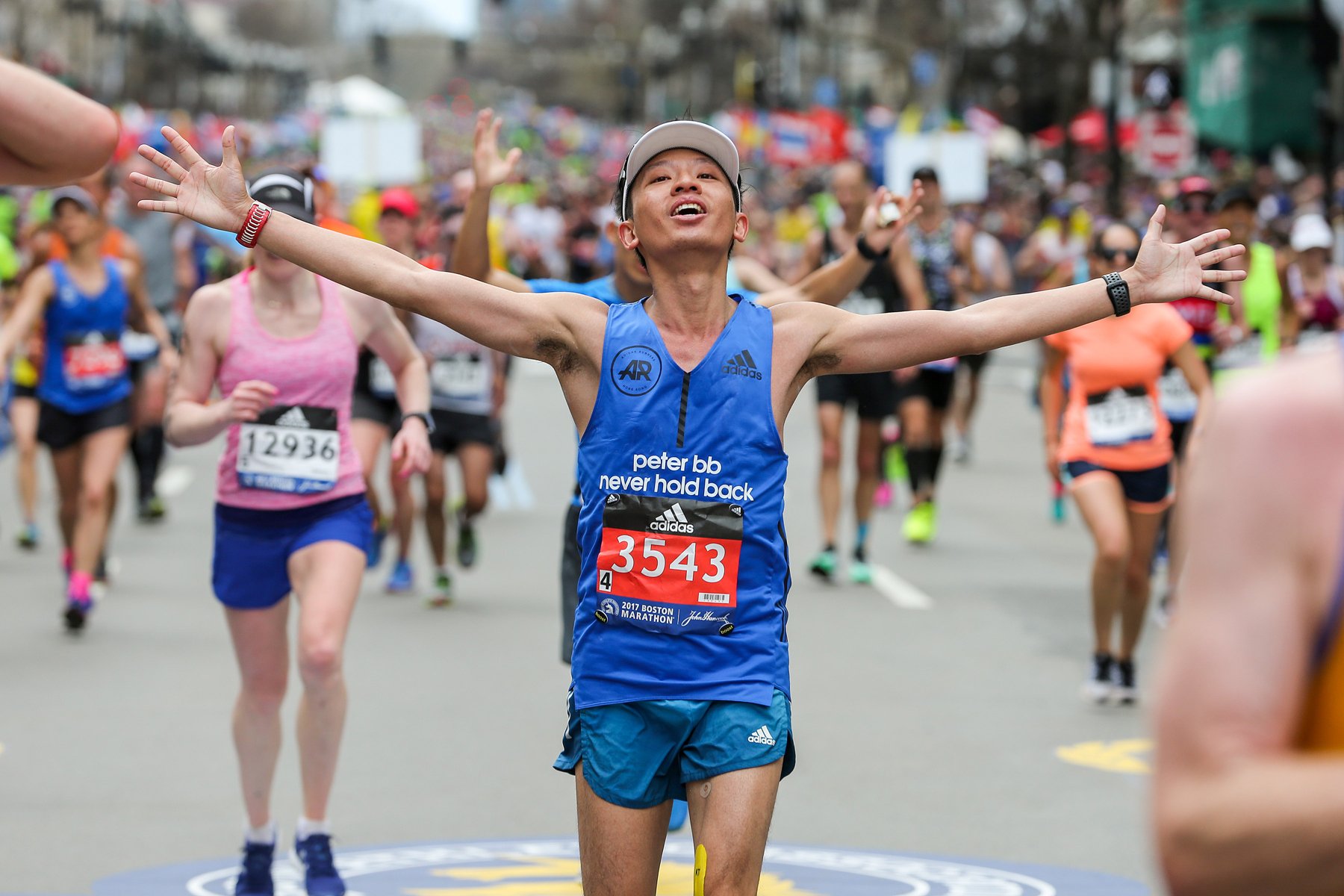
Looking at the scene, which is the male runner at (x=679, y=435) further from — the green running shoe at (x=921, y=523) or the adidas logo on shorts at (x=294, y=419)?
the green running shoe at (x=921, y=523)

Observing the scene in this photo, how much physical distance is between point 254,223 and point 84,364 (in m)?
7.10

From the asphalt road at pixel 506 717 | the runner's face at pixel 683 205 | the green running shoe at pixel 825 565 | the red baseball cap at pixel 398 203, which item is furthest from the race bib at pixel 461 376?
the runner's face at pixel 683 205

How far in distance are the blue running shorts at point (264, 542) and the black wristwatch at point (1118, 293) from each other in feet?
8.58

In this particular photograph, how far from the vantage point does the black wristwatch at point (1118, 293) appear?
14.6 ft

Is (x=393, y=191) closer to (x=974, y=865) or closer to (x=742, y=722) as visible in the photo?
(x=974, y=865)

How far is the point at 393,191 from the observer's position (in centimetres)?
1270

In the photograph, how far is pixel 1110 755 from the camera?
27.4 ft

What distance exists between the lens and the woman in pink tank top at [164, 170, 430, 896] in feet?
20.2

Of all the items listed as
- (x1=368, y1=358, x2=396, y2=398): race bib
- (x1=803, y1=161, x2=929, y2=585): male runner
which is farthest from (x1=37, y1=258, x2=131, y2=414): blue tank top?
(x1=803, y1=161, x2=929, y2=585): male runner

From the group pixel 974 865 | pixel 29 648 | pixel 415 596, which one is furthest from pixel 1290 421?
pixel 415 596

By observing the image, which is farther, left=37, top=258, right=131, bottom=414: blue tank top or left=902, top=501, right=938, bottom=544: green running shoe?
left=902, top=501, right=938, bottom=544: green running shoe

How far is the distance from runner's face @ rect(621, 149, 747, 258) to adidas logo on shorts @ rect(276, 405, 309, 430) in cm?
209

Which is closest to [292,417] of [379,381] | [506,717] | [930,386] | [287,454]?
[287,454]

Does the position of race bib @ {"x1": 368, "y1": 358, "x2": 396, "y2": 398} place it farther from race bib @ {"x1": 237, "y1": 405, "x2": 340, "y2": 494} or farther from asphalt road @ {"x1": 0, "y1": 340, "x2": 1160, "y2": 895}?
race bib @ {"x1": 237, "y1": 405, "x2": 340, "y2": 494}
